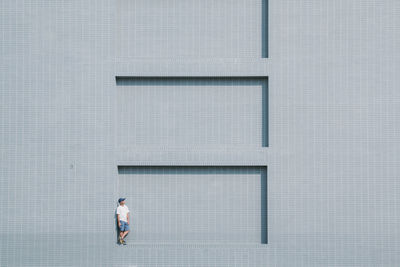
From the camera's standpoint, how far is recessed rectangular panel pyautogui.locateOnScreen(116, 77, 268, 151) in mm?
10125

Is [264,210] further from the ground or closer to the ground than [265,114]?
closer to the ground

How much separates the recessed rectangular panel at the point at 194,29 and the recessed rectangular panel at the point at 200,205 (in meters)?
3.05

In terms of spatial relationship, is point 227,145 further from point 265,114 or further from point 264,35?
point 264,35

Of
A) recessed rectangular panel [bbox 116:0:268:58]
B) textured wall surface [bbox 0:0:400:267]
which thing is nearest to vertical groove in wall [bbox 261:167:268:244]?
textured wall surface [bbox 0:0:400:267]

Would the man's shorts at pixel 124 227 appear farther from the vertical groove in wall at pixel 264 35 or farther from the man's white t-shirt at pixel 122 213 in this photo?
the vertical groove in wall at pixel 264 35

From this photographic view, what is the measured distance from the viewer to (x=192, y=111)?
10.2 meters

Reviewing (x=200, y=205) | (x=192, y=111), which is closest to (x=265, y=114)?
(x=192, y=111)

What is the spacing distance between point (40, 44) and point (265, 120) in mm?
6109

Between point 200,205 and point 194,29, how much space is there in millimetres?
4631

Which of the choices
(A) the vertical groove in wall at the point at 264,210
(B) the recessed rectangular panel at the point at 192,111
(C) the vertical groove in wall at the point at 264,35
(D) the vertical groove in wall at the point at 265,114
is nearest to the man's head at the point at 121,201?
(B) the recessed rectangular panel at the point at 192,111

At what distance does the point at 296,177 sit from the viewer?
386 inches

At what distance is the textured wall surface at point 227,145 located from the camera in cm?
977

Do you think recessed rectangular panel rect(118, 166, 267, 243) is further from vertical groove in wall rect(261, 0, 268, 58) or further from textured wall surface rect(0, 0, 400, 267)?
vertical groove in wall rect(261, 0, 268, 58)

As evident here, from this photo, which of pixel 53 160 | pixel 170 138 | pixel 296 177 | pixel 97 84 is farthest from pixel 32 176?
pixel 296 177
